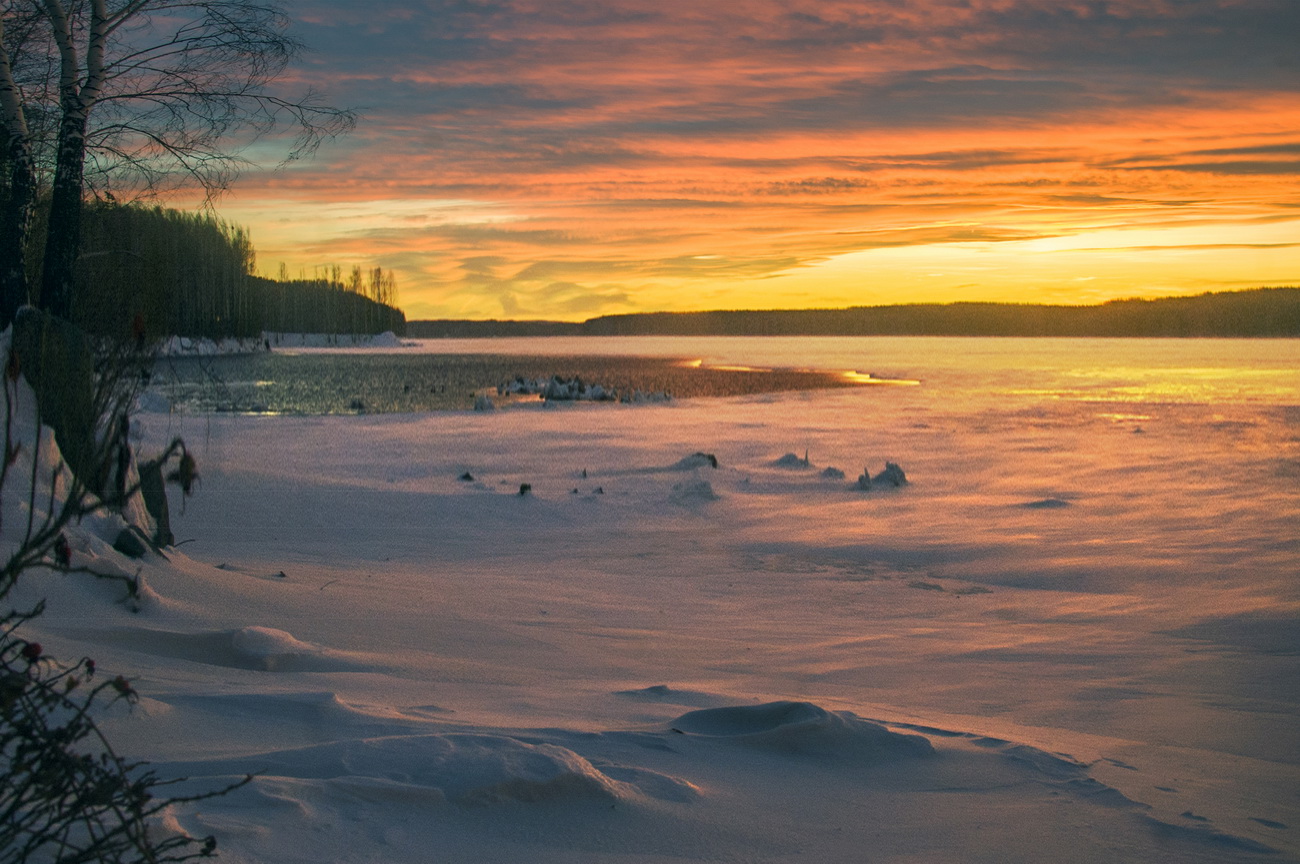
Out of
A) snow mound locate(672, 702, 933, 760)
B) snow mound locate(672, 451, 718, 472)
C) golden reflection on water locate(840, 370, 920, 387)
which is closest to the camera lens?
snow mound locate(672, 702, 933, 760)

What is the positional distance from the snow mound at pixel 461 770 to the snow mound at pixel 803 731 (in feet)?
1.95

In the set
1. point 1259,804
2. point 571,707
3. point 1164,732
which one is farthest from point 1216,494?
point 571,707

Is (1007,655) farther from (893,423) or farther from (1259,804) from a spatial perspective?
(893,423)

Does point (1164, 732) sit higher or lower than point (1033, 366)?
lower

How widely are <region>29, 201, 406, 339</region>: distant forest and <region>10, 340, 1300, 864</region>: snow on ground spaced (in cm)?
141

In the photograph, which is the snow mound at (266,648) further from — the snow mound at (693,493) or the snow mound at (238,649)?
the snow mound at (693,493)

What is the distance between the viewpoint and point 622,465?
13266 mm

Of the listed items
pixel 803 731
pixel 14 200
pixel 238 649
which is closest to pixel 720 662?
pixel 803 731

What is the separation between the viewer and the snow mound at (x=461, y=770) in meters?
2.73

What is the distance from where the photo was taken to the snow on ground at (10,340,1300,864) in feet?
9.06

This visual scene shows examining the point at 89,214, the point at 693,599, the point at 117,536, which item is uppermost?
the point at 89,214

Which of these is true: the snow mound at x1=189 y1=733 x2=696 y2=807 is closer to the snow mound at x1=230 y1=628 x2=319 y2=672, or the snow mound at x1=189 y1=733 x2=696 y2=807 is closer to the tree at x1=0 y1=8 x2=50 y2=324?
the snow mound at x1=230 y1=628 x2=319 y2=672

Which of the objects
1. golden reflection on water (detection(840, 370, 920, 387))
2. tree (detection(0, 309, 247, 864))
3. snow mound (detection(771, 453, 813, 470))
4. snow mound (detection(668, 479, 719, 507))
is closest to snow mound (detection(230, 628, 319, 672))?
tree (detection(0, 309, 247, 864))

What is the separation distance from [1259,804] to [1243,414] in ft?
60.3
